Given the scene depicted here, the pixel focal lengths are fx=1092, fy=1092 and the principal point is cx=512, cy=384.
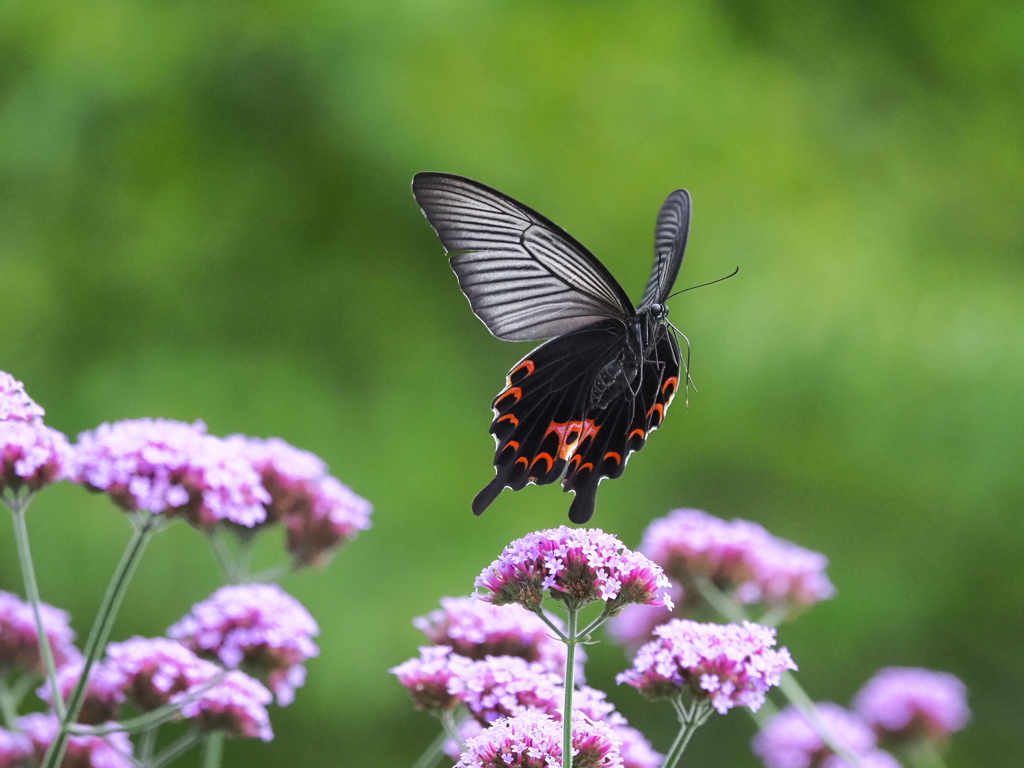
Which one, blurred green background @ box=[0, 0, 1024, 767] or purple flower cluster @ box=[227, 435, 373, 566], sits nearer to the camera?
purple flower cluster @ box=[227, 435, 373, 566]

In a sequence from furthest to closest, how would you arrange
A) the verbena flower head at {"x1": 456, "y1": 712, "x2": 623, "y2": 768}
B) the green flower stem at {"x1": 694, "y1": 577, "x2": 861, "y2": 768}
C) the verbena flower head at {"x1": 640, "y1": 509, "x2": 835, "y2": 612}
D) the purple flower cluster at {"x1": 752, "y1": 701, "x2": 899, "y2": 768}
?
the purple flower cluster at {"x1": 752, "y1": 701, "x2": 899, "y2": 768} < the verbena flower head at {"x1": 640, "y1": 509, "x2": 835, "y2": 612} < the green flower stem at {"x1": 694, "y1": 577, "x2": 861, "y2": 768} < the verbena flower head at {"x1": 456, "y1": 712, "x2": 623, "y2": 768}

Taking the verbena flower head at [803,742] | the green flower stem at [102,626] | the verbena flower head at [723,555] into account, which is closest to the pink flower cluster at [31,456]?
the green flower stem at [102,626]

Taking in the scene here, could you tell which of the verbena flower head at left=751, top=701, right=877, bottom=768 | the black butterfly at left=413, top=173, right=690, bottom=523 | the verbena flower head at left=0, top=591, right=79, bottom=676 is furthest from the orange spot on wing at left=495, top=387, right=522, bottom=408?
the verbena flower head at left=751, top=701, right=877, bottom=768

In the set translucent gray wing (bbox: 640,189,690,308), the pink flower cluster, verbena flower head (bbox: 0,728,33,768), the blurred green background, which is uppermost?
the blurred green background

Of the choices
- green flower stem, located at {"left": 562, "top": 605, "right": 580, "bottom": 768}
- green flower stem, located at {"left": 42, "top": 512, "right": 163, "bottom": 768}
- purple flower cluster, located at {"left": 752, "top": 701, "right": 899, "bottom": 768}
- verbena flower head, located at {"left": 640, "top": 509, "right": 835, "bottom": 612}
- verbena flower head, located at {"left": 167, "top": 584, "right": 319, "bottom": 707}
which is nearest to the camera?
green flower stem, located at {"left": 562, "top": 605, "right": 580, "bottom": 768}

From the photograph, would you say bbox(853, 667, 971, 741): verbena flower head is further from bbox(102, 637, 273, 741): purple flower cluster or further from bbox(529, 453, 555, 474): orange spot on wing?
bbox(102, 637, 273, 741): purple flower cluster

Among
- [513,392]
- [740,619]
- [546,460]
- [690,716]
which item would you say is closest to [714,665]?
[690,716]

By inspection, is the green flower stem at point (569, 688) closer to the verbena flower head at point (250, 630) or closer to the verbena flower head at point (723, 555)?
the verbena flower head at point (250, 630)
